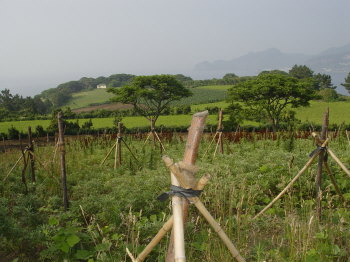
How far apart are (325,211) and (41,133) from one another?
22.9m

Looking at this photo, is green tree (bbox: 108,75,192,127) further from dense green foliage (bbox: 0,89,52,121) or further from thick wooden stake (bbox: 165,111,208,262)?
dense green foliage (bbox: 0,89,52,121)

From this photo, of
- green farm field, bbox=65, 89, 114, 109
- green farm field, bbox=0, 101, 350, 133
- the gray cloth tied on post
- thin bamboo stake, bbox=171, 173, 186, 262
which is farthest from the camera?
green farm field, bbox=65, 89, 114, 109

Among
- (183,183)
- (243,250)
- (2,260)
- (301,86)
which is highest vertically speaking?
(301,86)

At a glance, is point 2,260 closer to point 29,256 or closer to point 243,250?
point 29,256

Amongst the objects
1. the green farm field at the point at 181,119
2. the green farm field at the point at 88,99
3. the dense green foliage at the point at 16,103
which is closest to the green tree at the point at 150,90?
the green farm field at the point at 181,119

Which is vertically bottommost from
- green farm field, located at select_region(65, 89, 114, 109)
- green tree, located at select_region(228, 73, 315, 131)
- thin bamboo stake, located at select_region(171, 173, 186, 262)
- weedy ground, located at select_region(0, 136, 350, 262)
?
weedy ground, located at select_region(0, 136, 350, 262)

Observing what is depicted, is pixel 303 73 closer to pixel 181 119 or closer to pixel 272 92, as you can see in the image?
pixel 181 119

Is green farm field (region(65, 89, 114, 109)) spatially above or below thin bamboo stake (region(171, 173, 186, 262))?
above

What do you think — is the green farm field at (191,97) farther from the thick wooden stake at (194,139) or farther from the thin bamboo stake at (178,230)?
the thin bamboo stake at (178,230)

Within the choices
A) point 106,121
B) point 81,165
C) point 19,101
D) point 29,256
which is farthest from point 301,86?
point 19,101

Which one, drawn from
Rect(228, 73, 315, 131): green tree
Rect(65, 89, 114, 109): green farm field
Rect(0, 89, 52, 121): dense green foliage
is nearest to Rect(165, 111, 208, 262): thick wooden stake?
Rect(228, 73, 315, 131): green tree

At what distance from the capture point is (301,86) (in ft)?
61.1

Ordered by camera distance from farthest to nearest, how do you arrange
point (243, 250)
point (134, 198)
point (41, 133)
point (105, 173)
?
1. point (41, 133)
2. point (105, 173)
3. point (134, 198)
4. point (243, 250)

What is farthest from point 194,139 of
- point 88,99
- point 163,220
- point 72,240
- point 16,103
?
point 88,99
